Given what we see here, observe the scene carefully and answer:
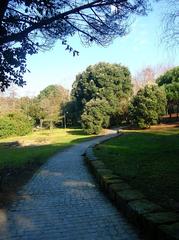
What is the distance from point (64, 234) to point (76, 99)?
5552cm

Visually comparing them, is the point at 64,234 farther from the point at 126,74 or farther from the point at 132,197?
the point at 126,74

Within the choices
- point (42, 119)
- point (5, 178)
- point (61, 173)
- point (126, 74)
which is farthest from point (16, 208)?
point (42, 119)

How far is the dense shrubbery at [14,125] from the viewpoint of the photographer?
167 ft

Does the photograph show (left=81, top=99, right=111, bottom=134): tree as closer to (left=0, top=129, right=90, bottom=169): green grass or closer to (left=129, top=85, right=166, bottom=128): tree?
(left=129, top=85, right=166, bottom=128): tree

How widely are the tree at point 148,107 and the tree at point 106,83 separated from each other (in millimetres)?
9249

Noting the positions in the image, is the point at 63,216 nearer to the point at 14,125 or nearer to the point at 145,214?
the point at 145,214

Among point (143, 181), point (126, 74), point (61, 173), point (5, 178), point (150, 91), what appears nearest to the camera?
point (143, 181)

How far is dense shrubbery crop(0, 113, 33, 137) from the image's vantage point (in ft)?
167

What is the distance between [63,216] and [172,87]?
40052mm

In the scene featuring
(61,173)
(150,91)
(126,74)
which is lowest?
(61,173)

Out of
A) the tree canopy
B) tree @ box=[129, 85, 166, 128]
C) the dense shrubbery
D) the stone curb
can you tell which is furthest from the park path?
the dense shrubbery

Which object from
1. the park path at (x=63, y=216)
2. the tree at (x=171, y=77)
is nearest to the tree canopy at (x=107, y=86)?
the tree at (x=171, y=77)

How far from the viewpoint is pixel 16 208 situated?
7.16 meters

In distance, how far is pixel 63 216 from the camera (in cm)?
635
